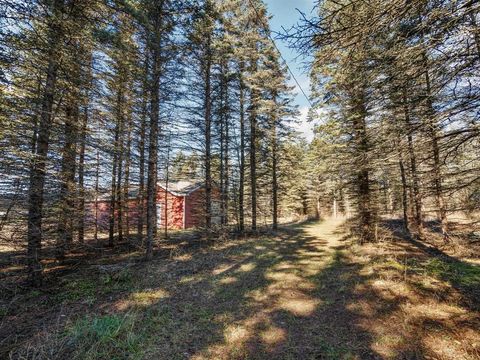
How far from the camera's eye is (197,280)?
6.95m

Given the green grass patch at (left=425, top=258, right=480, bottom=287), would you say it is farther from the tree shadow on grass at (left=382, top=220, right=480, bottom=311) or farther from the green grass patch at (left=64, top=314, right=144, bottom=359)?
the green grass patch at (left=64, top=314, right=144, bottom=359)

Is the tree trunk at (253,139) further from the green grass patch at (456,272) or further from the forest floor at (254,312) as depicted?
the green grass patch at (456,272)

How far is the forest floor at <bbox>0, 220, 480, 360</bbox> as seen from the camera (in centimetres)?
374

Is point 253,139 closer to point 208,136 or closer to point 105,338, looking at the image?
point 208,136

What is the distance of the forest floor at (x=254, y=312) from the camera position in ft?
12.3

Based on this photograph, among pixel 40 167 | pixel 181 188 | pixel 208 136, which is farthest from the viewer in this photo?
pixel 181 188

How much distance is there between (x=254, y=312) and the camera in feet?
16.6

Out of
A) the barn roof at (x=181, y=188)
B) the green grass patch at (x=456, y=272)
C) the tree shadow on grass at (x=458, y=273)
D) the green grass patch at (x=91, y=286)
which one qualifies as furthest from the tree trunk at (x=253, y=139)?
the green grass patch at (x=456, y=272)

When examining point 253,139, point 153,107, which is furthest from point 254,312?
point 253,139

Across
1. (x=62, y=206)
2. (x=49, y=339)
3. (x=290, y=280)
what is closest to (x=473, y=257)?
(x=290, y=280)

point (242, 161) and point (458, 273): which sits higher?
point (242, 161)

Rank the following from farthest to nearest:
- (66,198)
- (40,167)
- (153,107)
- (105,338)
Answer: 1. (153,107)
2. (66,198)
3. (40,167)
4. (105,338)

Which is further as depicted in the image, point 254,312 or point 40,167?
point 40,167

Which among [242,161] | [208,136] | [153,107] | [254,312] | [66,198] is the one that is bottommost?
[254,312]
